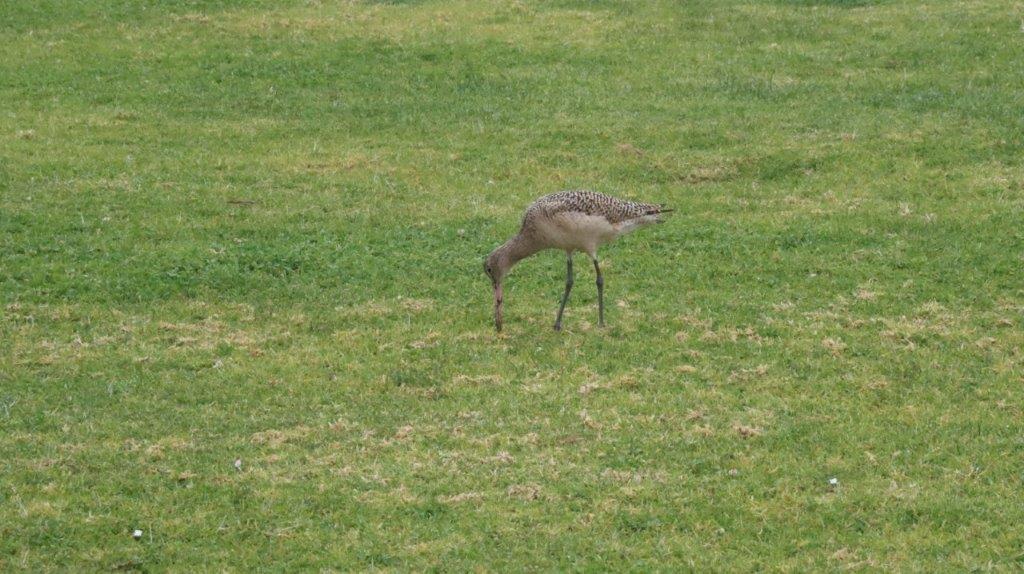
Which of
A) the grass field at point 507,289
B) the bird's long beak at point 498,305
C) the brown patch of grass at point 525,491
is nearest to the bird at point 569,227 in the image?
the bird's long beak at point 498,305

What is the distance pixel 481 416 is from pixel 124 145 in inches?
425

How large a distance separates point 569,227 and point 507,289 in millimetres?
1817

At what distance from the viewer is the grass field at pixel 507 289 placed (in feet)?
33.3

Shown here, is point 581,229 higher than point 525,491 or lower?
higher

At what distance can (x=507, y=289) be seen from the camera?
1568 centimetres

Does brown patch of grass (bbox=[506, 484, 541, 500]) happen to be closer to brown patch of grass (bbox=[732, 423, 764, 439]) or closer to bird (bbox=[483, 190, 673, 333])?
brown patch of grass (bbox=[732, 423, 764, 439])

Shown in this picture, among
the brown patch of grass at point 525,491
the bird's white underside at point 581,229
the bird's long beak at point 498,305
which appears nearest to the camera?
the brown patch of grass at point 525,491

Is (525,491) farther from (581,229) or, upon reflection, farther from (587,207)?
(587,207)

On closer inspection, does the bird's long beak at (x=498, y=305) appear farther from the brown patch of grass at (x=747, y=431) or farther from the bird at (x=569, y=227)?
the brown patch of grass at (x=747, y=431)

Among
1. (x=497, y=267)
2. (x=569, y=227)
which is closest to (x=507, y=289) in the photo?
(x=497, y=267)

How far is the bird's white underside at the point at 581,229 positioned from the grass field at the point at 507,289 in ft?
3.13

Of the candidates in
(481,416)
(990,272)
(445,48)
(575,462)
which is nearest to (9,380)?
(481,416)

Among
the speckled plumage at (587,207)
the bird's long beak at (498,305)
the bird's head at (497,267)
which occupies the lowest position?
the bird's long beak at (498,305)

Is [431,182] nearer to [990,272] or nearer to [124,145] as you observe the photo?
[124,145]
